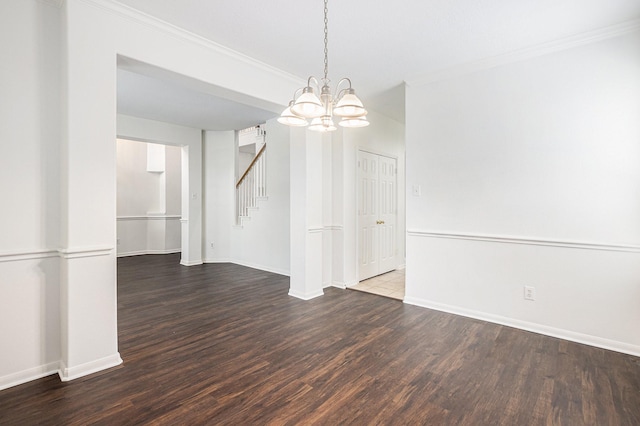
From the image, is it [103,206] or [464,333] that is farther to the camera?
[464,333]

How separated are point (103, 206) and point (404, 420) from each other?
2.41 meters

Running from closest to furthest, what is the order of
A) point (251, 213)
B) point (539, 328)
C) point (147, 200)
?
point (539, 328)
point (251, 213)
point (147, 200)

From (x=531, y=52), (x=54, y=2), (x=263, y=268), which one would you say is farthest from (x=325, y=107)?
(x=263, y=268)

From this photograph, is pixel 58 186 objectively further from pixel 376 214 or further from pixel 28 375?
pixel 376 214

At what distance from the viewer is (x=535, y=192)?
9.58 ft

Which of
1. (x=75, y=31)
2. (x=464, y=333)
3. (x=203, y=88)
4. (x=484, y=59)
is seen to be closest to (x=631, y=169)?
(x=484, y=59)

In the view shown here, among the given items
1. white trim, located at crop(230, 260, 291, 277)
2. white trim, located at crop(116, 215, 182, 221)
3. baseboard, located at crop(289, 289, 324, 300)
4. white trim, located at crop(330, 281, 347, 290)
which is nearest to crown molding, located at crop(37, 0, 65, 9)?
baseboard, located at crop(289, 289, 324, 300)

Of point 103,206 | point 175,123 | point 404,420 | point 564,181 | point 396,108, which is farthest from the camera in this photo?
point 175,123

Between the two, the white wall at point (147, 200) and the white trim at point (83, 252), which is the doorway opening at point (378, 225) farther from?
the white wall at point (147, 200)

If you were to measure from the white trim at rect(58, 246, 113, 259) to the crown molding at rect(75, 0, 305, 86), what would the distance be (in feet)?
5.59

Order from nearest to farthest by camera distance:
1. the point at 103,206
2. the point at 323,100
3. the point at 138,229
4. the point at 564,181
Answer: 1. the point at 323,100
2. the point at 103,206
3. the point at 564,181
4. the point at 138,229

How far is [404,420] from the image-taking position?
5.65 ft

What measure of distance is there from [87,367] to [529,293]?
371 cm

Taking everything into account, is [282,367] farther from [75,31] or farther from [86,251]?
[75,31]
